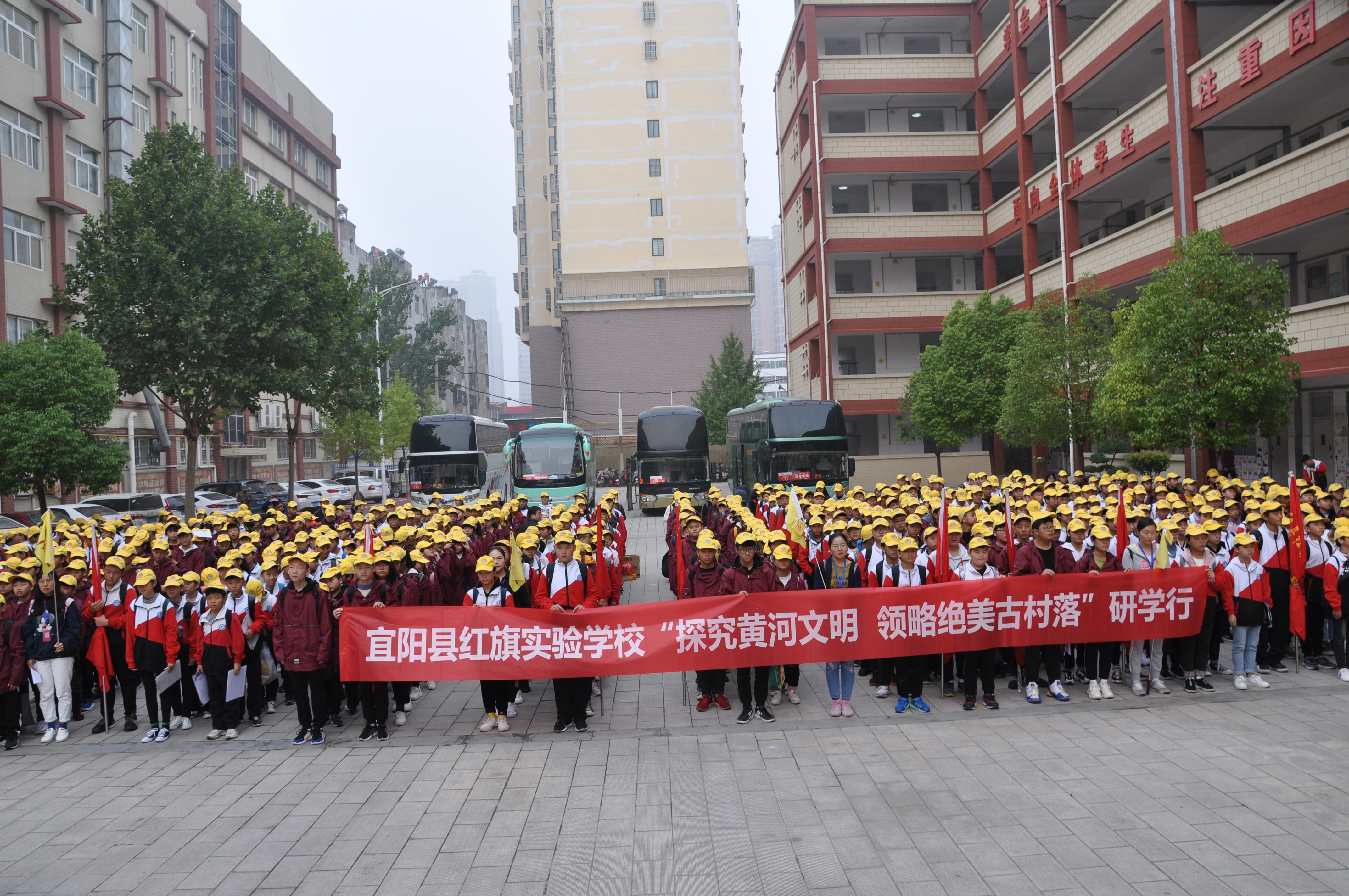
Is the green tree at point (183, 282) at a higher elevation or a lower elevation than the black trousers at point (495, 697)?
higher

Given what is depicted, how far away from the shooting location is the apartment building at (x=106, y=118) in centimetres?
3089

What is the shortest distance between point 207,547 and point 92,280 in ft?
60.7

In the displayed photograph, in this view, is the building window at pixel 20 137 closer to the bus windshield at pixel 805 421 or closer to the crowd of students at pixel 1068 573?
the bus windshield at pixel 805 421

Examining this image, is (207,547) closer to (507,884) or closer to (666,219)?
(507,884)

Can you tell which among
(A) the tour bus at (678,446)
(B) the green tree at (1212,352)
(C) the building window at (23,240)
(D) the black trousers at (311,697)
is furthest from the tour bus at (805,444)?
(C) the building window at (23,240)

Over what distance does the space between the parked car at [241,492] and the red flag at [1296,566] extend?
3156 cm

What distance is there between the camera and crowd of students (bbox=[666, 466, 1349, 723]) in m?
9.42

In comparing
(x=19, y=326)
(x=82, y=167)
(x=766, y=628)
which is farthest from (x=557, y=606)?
(x=82, y=167)

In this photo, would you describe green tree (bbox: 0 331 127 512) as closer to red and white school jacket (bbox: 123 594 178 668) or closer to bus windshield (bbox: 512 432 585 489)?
bus windshield (bbox: 512 432 585 489)

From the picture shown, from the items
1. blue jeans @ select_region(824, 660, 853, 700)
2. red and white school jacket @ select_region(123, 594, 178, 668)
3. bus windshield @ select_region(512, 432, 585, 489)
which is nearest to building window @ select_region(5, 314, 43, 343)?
bus windshield @ select_region(512, 432, 585, 489)

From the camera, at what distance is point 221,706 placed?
923cm

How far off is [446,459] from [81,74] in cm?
2050

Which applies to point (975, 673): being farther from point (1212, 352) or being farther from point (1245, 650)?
point (1212, 352)

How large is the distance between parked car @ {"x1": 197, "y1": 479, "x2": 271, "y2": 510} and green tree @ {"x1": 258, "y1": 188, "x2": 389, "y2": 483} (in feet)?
5.51
